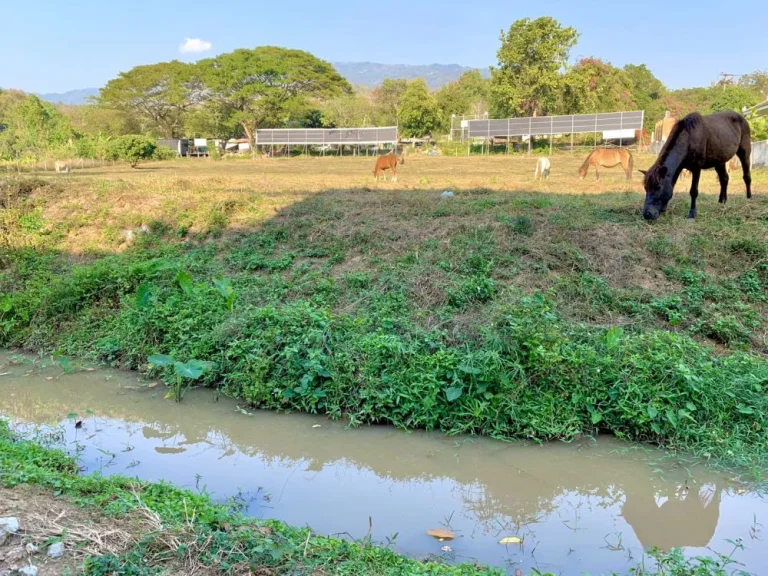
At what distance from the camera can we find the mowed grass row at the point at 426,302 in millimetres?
4727

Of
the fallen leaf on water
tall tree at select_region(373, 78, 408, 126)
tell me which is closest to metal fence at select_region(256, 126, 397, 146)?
tall tree at select_region(373, 78, 408, 126)

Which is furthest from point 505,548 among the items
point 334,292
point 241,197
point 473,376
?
point 241,197

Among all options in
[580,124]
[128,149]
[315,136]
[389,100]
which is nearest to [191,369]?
[128,149]

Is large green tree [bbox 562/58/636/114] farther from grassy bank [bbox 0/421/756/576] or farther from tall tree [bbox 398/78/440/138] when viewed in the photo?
A: grassy bank [bbox 0/421/756/576]

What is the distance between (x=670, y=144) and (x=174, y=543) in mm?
8539

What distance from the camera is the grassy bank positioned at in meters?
2.61

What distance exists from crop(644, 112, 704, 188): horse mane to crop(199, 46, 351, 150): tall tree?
34305mm

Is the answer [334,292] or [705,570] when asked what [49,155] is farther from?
[705,570]

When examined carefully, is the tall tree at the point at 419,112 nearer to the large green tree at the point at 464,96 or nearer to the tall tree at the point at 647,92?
the large green tree at the point at 464,96

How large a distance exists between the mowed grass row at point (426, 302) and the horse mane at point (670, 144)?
632 mm

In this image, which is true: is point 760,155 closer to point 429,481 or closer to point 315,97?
point 429,481

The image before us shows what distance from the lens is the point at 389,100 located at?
50938mm

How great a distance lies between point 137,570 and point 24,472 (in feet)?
4.55

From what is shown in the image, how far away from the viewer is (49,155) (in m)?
21.6
